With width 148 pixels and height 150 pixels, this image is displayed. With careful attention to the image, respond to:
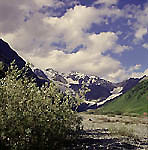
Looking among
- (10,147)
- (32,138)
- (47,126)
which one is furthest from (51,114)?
(10,147)

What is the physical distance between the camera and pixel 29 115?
12.2m

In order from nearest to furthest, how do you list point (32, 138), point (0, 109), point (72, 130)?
point (0, 109) → point (32, 138) → point (72, 130)

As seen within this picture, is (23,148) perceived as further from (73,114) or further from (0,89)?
(73,114)

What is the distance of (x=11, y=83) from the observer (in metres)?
12.3

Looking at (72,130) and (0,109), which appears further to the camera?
(72,130)

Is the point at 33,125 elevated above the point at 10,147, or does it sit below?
above

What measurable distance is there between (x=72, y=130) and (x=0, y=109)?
6.84m

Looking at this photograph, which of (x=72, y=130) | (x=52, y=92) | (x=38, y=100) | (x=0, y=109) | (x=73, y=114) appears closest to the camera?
(x=0, y=109)

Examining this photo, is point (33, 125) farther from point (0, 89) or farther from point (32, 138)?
point (0, 89)

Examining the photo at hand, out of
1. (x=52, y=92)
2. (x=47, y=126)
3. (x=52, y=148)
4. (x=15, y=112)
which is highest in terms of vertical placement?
(x=52, y=92)

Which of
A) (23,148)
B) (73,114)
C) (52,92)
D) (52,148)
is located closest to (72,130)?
(73,114)

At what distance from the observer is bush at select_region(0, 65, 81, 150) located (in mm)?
11523

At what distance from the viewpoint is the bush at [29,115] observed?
11523 millimetres

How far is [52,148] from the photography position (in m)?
14.1
